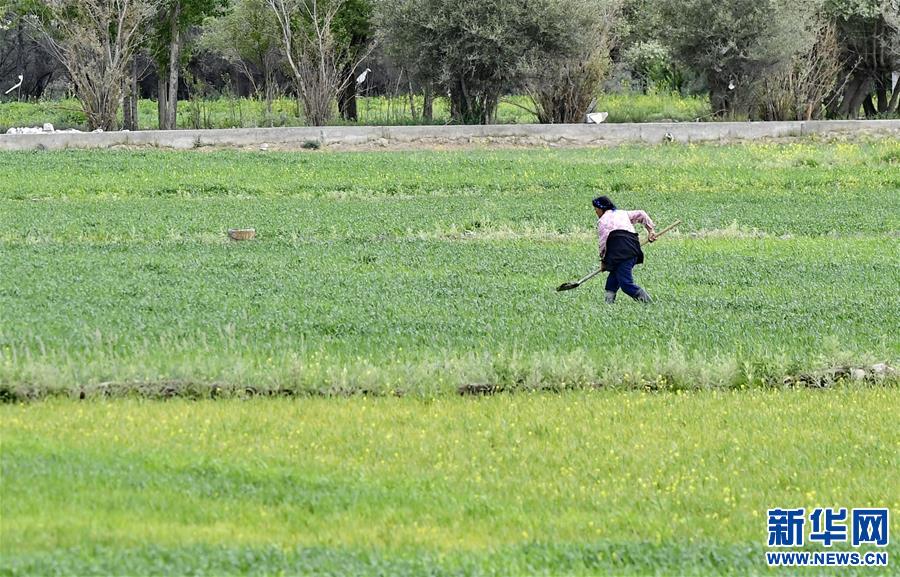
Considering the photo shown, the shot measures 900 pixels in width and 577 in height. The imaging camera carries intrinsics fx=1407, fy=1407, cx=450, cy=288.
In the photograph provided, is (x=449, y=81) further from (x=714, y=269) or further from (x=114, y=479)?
(x=114, y=479)

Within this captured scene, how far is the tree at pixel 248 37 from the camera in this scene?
1988 inches

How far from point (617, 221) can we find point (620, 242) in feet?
0.89

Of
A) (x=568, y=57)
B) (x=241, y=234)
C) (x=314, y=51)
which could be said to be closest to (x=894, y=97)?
(x=568, y=57)

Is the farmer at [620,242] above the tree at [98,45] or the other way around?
the other way around

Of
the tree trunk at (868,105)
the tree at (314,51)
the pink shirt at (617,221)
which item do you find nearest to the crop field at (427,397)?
the pink shirt at (617,221)

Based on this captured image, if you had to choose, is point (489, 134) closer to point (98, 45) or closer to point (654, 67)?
point (98, 45)

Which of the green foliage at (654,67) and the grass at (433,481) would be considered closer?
the grass at (433,481)

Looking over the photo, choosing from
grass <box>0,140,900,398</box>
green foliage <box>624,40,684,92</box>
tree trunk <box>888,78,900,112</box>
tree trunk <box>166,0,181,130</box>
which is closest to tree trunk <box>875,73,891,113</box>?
tree trunk <box>888,78,900,112</box>

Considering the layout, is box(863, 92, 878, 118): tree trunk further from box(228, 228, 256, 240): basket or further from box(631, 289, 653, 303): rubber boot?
box(631, 289, 653, 303): rubber boot

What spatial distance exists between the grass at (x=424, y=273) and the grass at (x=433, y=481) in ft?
2.24

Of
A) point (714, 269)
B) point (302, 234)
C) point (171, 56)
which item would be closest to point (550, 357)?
point (714, 269)

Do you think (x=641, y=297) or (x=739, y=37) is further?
(x=739, y=37)

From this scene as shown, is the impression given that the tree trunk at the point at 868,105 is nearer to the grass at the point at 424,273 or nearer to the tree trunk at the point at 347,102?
the grass at the point at 424,273

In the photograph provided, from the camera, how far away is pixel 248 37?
177 ft
